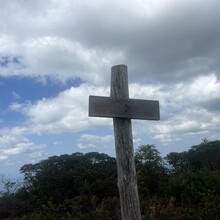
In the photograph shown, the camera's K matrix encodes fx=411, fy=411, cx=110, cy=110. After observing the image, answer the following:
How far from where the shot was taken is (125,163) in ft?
19.6

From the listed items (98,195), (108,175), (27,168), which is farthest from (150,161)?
(27,168)

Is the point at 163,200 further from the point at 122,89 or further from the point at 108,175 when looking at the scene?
the point at 122,89

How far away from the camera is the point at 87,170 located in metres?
14.5

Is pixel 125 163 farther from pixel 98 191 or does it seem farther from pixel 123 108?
pixel 98 191

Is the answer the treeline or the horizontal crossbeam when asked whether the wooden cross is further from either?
the treeline

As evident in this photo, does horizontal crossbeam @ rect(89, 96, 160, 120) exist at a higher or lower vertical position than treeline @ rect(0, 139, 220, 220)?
higher

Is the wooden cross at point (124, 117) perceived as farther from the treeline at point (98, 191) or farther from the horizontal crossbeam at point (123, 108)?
the treeline at point (98, 191)

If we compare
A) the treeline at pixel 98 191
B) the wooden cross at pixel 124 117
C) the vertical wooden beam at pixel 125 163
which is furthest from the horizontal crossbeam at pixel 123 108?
the treeline at pixel 98 191

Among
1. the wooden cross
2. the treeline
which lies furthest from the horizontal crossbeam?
the treeline

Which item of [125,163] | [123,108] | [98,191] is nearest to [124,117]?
[123,108]

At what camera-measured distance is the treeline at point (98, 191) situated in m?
10.1

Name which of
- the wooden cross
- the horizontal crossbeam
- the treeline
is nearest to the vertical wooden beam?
the wooden cross

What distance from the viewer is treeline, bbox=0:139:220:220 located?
10.1 m

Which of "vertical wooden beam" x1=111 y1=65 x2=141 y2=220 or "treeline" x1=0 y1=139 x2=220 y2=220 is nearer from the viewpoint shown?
"vertical wooden beam" x1=111 y1=65 x2=141 y2=220
